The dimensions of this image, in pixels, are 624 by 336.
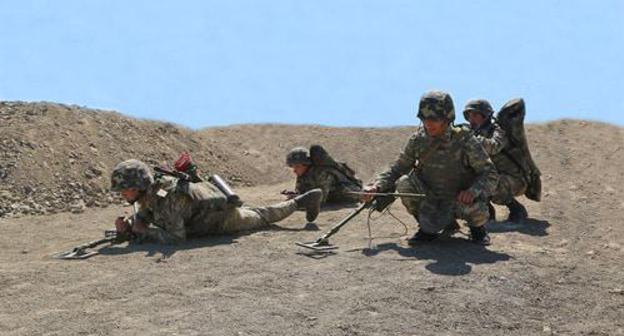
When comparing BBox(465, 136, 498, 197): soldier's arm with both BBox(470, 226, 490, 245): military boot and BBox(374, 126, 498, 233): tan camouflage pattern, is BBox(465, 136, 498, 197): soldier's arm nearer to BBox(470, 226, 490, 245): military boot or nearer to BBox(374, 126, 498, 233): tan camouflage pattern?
BBox(374, 126, 498, 233): tan camouflage pattern

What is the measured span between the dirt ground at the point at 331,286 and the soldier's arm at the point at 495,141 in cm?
96

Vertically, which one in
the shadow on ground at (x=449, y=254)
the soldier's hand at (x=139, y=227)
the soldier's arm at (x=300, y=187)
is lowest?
the shadow on ground at (x=449, y=254)

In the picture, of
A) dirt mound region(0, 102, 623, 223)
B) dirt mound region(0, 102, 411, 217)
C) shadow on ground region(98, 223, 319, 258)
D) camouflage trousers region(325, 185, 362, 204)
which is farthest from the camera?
dirt mound region(0, 102, 623, 223)

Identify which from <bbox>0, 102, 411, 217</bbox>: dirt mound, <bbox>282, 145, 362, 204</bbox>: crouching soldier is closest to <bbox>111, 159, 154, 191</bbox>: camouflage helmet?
<bbox>282, 145, 362, 204</bbox>: crouching soldier

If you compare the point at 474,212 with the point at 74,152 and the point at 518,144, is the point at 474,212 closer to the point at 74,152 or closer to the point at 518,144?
the point at 518,144

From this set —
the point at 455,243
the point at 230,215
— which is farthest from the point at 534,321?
the point at 230,215

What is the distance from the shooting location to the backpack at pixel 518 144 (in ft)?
40.4

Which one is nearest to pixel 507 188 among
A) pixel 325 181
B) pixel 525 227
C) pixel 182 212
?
pixel 525 227

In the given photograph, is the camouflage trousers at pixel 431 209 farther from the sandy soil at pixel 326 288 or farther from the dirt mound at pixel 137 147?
the dirt mound at pixel 137 147

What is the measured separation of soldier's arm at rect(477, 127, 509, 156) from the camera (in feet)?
37.3

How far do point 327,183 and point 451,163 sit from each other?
486cm

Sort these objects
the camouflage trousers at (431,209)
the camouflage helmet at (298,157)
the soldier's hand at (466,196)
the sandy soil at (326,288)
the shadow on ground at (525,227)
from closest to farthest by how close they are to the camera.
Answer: the sandy soil at (326,288) < the soldier's hand at (466,196) < the camouflage trousers at (431,209) < the shadow on ground at (525,227) < the camouflage helmet at (298,157)

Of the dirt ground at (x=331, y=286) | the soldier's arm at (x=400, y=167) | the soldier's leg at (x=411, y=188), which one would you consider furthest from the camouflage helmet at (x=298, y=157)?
the soldier's leg at (x=411, y=188)

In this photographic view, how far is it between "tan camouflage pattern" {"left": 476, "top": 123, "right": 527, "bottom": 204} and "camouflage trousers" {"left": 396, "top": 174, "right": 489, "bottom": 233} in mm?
2361
